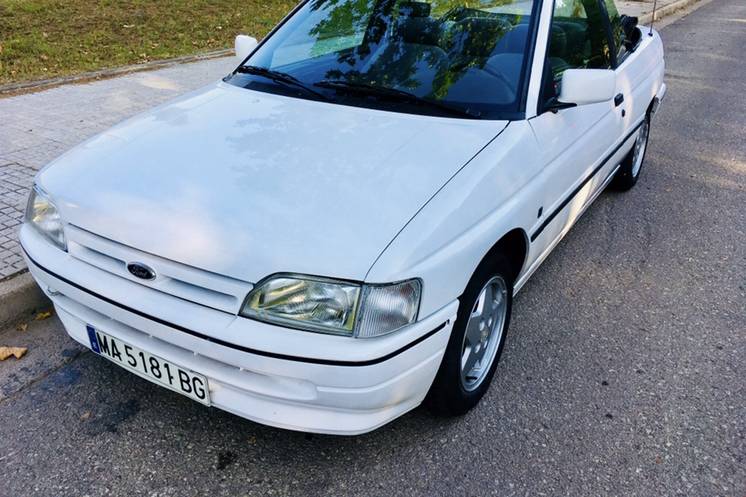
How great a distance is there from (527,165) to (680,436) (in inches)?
50.7

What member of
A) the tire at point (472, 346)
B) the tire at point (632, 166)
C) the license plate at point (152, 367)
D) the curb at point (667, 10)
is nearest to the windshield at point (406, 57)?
the tire at point (472, 346)

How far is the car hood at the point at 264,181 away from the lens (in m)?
2.02

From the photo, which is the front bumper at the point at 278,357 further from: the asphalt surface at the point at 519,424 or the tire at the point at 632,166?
the tire at the point at 632,166

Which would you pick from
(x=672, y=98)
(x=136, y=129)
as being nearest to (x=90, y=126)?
(x=136, y=129)

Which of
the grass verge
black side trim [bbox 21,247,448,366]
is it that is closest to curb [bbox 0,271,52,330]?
black side trim [bbox 21,247,448,366]

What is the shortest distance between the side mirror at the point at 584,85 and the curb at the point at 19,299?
2.82 metres

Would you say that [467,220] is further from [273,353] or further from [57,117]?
[57,117]

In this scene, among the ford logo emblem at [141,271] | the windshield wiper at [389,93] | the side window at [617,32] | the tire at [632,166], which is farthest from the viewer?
the tire at [632,166]

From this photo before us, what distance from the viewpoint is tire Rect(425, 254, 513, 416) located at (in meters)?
2.34

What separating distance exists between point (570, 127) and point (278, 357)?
1917 millimetres

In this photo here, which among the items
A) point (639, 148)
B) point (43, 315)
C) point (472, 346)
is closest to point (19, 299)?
point (43, 315)

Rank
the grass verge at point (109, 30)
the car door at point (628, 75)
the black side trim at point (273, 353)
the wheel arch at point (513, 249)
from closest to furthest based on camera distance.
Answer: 1. the black side trim at point (273, 353)
2. the wheel arch at point (513, 249)
3. the car door at point (628, 75)
4. the grass verge at point (109, 30)

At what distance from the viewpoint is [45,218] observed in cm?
247

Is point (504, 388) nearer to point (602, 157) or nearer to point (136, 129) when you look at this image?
point (602, 157)
